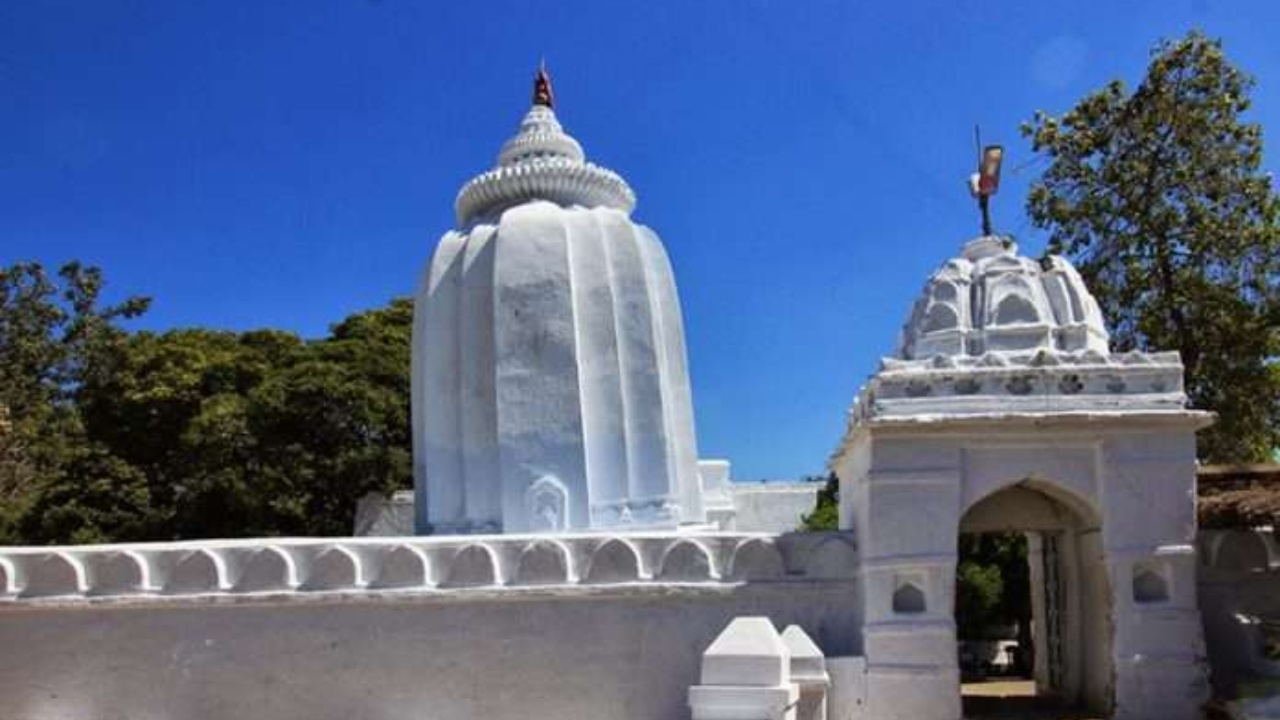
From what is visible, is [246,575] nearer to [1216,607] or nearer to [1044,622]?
[1044,622]

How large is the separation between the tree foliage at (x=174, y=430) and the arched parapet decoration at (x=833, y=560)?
47.7ft

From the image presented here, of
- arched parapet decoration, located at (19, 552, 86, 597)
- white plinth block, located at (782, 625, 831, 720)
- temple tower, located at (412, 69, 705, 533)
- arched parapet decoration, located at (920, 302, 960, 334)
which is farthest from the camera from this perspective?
temple tower, located at (412, 69, 705, 533)

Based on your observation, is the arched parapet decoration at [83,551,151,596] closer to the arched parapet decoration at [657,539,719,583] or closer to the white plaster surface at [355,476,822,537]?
the arched parapet decoration at [657,539,719,583]

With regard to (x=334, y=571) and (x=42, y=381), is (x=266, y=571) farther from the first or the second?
(x=42, y=381)

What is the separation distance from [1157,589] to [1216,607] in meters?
1.39

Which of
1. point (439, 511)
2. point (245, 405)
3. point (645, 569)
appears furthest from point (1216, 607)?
point (245, 405)

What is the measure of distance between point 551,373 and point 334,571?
393 cm

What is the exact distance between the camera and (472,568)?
415 inches

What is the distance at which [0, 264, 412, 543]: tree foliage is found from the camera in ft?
72.5

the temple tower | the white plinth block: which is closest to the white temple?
the white plinth block

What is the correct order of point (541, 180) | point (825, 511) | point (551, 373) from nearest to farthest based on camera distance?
point (551, 373) < point (541, 180) < point (825, 511)

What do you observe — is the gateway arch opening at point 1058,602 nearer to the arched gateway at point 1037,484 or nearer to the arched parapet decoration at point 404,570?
the arched gateway at point 1037,484

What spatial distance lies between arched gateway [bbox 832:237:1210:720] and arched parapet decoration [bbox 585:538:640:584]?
7.41 ft

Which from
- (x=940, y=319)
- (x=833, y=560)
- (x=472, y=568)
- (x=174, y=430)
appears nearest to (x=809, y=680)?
(x=833, y=560)
